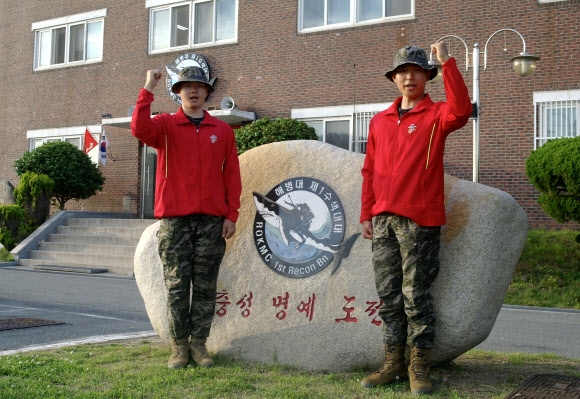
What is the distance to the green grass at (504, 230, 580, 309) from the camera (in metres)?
9.43

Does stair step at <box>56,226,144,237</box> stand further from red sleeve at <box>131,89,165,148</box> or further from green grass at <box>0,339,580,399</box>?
red sleeve at <box>131,89,165,148</box>

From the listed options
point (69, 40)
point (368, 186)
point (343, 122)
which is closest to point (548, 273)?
point (343, 122)

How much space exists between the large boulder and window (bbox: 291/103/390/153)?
9.25 metres

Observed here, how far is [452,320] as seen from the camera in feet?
13.8

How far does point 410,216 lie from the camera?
4.02 m

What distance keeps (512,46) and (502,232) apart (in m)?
9.49

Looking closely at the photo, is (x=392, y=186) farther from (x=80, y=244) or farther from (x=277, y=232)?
(x=80, y=244)

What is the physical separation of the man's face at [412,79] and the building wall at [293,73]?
924 cm

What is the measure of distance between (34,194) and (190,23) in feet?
18.9

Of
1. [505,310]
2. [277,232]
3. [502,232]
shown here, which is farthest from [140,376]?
[505,310]

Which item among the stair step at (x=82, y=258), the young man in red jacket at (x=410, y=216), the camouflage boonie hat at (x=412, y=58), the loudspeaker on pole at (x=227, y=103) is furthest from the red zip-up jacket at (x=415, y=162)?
the loudspeaker on pole at (x=227, y=103)

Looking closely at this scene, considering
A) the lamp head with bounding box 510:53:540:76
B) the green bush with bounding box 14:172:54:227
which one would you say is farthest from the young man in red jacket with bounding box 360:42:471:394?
the green bush with bounding box 14:172:54:227

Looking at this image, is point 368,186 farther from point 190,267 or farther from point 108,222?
point 108,222

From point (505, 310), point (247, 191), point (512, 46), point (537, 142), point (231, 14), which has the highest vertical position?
point (231, 14)
